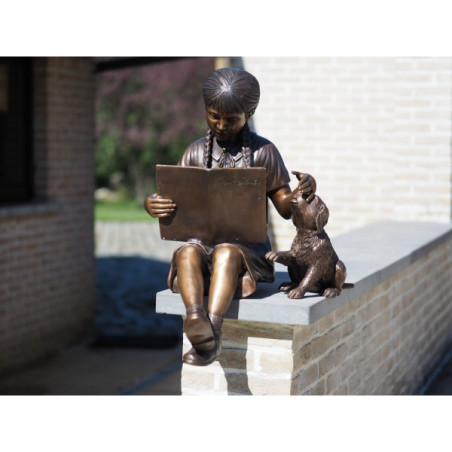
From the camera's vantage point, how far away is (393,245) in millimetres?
5234

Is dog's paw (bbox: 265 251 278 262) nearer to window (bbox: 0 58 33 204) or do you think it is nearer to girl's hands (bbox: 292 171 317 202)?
girl's hands (bbox: 292 171 317 202)

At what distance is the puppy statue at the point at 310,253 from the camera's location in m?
3.23

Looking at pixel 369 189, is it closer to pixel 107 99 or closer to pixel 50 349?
pixel 50 349

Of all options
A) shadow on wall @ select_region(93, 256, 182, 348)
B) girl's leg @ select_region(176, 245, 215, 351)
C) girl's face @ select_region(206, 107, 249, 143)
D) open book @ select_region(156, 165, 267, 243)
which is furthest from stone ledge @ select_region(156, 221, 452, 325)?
shadow on wall @ select_region(93, 256, 182, 348)

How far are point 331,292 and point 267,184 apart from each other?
542 mm

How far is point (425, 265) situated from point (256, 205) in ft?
9.63

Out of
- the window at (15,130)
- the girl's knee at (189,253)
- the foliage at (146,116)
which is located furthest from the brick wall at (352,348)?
the foliage at (146,116)

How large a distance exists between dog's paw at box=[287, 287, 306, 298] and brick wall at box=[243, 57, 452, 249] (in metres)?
4.04

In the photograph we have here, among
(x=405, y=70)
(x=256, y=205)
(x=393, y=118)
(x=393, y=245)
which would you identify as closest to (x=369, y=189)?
(x=393, y=118)

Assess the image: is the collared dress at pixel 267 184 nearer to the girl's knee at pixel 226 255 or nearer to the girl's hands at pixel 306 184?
the girl's knee at pixel 226 255

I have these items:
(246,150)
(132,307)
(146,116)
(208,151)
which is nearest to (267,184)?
(246,150)

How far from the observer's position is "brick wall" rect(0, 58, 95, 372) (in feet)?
25.1

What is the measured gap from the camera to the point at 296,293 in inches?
127

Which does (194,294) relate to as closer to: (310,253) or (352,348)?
(310,253)
